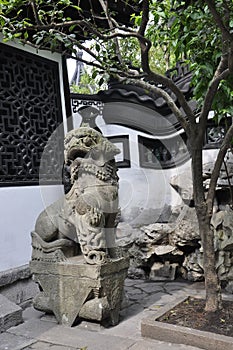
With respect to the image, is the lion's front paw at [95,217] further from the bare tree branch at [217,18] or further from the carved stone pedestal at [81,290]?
the bare tree branch at [217,18]

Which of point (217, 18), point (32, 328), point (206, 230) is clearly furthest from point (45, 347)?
point (217, 18)

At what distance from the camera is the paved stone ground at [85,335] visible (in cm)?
303

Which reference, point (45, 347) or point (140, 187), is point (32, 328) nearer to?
point (45, 347)

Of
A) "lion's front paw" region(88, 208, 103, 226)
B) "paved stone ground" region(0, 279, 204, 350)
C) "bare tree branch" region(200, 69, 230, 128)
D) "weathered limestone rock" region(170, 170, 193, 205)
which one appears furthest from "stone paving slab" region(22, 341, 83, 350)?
"weathered limestone rock" region(170, 170, 193, 205)

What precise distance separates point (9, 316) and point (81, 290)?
832mm

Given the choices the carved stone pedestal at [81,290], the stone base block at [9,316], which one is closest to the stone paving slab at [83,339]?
the carved stone pedestal at [81,290]

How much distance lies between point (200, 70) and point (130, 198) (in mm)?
1915

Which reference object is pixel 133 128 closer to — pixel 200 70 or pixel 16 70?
pixel 16 70

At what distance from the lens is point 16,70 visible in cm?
473

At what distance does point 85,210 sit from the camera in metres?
3.35

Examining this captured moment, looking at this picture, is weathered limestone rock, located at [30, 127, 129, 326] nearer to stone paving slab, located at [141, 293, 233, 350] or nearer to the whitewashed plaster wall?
stone paving slab, located at [141, 293, 233, 350]

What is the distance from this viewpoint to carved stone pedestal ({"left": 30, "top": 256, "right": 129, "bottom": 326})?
327cm

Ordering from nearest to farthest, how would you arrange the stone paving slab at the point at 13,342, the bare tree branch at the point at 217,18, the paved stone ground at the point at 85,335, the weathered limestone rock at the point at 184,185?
the bare tree branch at the point at 217,18 < the paved stone ground at the point at 85,335 < the stone paving slab at the point at 13,342 < the weathered limestone rock at the point at 184,185

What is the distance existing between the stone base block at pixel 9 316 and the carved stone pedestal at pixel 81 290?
0.67 feet
